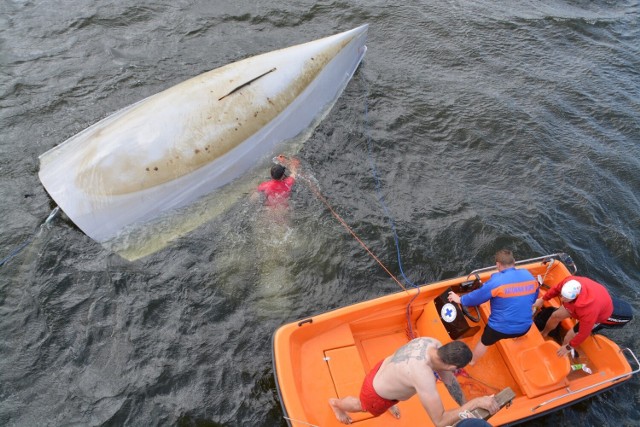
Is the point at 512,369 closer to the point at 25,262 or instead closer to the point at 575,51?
the point at 25,262

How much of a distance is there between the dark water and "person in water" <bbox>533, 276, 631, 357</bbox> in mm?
1065

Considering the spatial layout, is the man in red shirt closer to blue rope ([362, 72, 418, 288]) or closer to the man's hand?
the man's hand

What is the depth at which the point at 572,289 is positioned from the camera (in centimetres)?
511

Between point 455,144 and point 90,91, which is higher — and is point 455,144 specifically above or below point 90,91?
below

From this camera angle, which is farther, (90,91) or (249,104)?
(90,91)

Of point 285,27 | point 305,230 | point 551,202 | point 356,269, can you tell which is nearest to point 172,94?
point 305,230

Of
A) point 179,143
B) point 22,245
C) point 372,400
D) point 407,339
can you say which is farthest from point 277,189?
point 22,245

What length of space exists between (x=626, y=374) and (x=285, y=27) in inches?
353

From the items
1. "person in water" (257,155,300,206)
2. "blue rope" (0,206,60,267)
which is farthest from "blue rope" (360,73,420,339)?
"blue rope" (0,206,60,267)

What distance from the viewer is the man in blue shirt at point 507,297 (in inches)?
192

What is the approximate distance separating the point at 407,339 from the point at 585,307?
206cm

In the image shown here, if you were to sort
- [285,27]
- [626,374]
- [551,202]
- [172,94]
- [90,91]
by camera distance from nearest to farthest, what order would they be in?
[626,374] < [172,94] < [551,202] < [90,91] < [285,27]

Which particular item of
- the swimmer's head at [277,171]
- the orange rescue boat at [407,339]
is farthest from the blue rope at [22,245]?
the orange rescue boat at [407,339]

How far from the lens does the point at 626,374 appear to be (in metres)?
5.20
